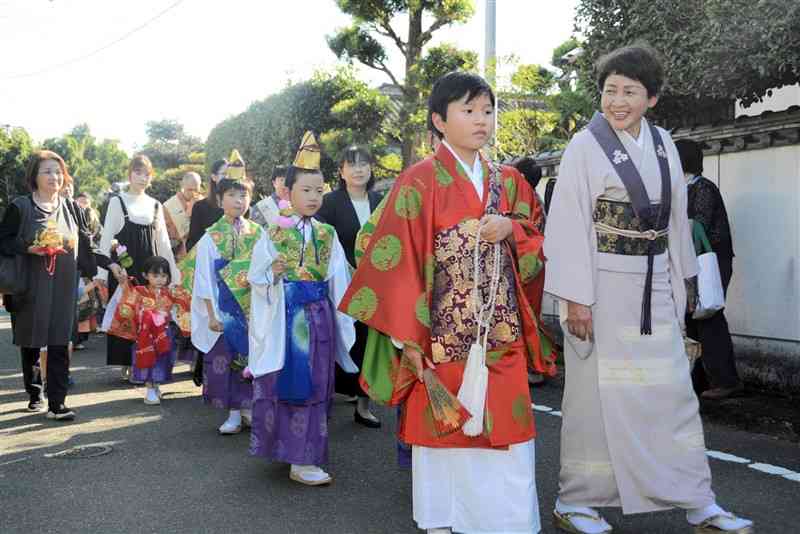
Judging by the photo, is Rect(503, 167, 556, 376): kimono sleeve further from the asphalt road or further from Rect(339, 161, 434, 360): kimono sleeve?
the asphalt road

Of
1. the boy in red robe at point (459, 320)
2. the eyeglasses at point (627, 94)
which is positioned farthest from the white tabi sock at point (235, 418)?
the eyeglasses at point (627, 94)

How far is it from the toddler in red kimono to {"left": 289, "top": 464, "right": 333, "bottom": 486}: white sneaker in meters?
3.14

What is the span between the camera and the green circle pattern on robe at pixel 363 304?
4.02m

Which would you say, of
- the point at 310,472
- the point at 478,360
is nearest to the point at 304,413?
the point at 310,472

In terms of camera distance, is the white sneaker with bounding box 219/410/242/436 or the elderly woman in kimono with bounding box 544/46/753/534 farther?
the white sneaker with bounding box 219/410/242/436

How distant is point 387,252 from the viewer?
4.02m

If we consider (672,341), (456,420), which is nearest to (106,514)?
(456,420)

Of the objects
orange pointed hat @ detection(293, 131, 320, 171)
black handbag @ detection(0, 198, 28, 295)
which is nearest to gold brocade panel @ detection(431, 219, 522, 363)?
orange pointed hat @ detection(293, 131, 320, 171)

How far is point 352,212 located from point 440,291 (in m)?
2.82

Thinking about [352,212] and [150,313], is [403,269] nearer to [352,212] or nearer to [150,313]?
[352,212]

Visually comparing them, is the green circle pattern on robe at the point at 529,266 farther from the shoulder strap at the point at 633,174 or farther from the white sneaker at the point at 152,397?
the white sneaker at the point at 152,397

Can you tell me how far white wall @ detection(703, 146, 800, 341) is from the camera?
323 inches

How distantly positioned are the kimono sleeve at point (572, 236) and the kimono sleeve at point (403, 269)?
554 mm

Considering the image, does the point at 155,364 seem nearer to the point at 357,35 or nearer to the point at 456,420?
the point at 456,420
